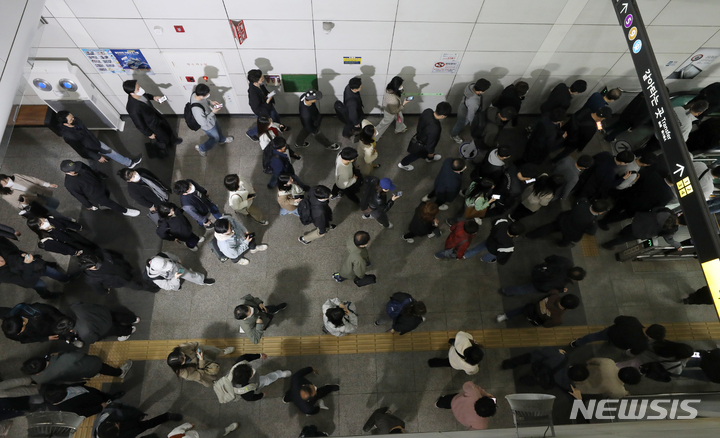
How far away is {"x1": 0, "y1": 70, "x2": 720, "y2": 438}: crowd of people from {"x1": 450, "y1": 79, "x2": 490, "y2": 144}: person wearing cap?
0.03m

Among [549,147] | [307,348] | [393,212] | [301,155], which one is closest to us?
[307,348]

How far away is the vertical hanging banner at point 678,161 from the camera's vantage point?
218 centimetres

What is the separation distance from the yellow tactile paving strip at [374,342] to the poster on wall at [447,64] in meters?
4.41

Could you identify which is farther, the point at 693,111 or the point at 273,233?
the point at 273,233

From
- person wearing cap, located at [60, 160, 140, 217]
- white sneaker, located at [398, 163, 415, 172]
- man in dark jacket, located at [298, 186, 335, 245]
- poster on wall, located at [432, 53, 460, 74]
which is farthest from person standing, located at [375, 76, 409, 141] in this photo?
person wearing cap, located at [60, 160, 140, 217]

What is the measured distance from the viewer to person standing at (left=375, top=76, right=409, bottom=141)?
5845 mm

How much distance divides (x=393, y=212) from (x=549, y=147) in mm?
2868

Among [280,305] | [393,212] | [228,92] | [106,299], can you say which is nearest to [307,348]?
[280,305]

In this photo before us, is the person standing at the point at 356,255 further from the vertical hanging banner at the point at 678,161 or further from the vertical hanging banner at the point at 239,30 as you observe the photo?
the vertical hanging banner at the point at 239,30

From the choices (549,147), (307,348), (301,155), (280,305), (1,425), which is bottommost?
(1,425)

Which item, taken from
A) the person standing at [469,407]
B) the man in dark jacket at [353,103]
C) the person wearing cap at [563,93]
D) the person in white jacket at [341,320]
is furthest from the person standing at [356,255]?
the person wearing cap at [563,93]

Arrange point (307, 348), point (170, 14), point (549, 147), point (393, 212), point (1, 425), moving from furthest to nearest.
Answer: point (393, 212)
point (549, 147)
point (307, 348)
point (170, 14)
point (1, 425)

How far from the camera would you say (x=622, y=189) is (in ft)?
18.6

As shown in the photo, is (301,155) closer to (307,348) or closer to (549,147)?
(307,348)
